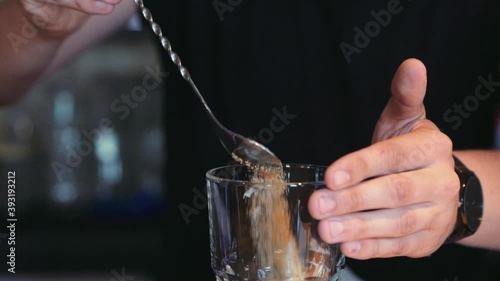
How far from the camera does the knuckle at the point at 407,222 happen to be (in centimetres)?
79

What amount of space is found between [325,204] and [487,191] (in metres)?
0.51

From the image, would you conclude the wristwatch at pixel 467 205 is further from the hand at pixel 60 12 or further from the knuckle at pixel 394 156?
the hand at pixel 60 12

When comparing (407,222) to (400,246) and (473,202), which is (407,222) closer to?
(400,246)

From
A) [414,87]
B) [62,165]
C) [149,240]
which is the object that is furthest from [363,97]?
[62,165]

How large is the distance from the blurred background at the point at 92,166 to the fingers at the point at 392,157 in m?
1.49

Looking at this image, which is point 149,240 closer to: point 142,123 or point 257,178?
point 142,123

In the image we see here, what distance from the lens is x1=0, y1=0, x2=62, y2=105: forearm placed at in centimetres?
127

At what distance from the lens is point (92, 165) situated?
227 cm

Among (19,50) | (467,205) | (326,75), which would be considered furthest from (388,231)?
(19,50)

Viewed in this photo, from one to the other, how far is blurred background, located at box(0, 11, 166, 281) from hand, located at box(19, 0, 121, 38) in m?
1.02

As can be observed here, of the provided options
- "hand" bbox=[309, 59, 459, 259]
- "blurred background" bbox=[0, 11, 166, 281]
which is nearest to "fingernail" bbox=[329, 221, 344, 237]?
"hand" bbox=[309, 59, 459, 259]

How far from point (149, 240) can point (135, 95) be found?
20.7 inches

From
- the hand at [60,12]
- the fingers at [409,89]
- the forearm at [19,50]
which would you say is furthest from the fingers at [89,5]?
the fingers at [409,89]

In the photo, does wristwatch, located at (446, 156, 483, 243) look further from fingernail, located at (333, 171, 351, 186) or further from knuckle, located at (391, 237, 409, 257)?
fingernail, located at (333, 171, 351, 186)
